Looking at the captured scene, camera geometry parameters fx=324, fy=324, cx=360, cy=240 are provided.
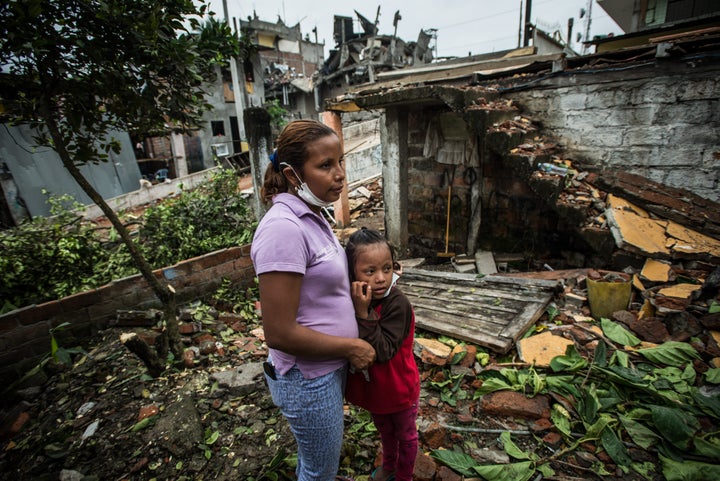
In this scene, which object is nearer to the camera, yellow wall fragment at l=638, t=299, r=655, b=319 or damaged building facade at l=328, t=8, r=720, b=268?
yellow wall fragment at l=638, t=299, r=655, b=319

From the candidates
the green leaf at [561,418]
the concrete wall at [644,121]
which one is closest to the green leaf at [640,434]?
the green leaf at [561,418]

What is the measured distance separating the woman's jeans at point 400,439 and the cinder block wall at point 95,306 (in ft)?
11.3

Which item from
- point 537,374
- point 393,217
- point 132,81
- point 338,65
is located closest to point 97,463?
point 132,81

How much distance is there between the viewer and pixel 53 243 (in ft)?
13.0

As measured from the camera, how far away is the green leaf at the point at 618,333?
306 cm

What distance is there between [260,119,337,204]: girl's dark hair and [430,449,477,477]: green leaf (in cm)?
210

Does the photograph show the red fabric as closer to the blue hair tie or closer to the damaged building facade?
the blue hair tie

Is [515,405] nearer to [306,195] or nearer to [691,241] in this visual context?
[306,195]

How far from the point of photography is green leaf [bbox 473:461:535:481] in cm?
208

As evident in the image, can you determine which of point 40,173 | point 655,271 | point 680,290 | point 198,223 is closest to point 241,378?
point 198,223

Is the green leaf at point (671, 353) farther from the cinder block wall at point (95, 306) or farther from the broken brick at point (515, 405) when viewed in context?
the cinder block wall at point (95, 306)

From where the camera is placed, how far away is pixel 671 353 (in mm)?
2773

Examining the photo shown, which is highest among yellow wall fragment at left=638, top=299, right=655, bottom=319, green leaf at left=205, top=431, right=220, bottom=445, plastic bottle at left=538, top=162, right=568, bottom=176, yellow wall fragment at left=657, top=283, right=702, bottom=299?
plastic bottle at left=538, top=162, right=568, bottom=176

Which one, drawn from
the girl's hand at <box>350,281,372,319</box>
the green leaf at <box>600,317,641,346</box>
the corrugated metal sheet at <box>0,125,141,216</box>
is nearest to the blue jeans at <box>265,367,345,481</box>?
the girl's hand at <box>350,281,372,319</box>
